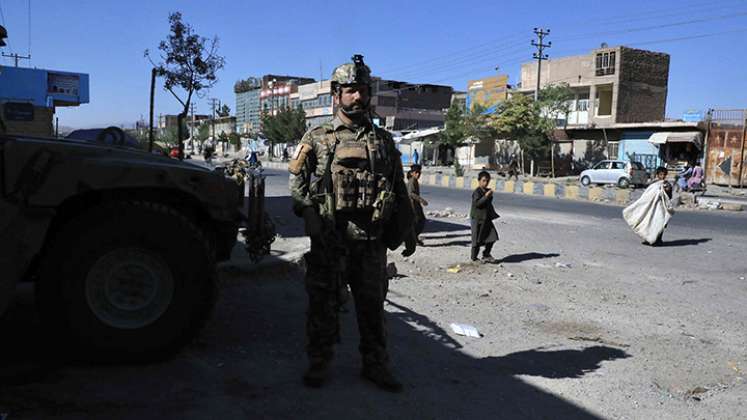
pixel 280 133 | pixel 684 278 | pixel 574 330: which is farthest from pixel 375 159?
pixel 280 133

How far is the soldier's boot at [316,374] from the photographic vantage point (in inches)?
129

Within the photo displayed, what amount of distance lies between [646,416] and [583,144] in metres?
36.4

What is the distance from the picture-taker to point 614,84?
37.0 metres

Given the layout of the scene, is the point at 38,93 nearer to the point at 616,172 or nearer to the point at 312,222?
the point at 312,222

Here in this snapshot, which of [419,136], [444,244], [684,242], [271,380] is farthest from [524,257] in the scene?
[419,136]

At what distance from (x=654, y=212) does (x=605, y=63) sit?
31.0 m

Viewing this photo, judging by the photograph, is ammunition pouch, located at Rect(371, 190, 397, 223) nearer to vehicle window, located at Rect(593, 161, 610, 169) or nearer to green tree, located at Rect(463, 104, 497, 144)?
vehicle window, located at Rect(593, 161, 610, 169)

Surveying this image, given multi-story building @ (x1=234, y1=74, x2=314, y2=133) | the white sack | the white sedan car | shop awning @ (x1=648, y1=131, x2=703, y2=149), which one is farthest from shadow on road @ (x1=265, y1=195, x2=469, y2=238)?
multi-story building @ (x1=234, y1=74, x2=314, y2=133)

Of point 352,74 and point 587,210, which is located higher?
point 352,74

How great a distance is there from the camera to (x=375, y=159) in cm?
332

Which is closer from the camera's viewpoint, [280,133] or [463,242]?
[463,242]

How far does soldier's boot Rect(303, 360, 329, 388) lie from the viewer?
3.27 m

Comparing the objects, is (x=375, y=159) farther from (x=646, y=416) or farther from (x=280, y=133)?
(x=280, y=133)

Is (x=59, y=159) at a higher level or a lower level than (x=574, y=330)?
higher
